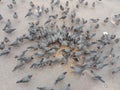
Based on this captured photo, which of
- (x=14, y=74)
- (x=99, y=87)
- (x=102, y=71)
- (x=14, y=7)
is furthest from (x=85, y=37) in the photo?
(x=14, y=7)

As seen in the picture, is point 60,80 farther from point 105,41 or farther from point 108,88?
point 105,41

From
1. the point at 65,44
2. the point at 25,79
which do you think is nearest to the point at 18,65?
the point at 25,79

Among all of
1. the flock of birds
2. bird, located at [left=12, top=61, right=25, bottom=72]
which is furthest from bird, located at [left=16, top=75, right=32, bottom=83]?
bird, located at [left=12, top=61, right=25, bottom=72]

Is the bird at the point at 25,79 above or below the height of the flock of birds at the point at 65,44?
below

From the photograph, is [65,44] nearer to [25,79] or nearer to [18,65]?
[18,65]

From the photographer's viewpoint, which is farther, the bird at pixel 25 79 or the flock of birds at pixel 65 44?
the flock of birds at pixel 65 44

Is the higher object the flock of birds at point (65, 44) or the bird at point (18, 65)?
the flock of birds at point (65, 44)

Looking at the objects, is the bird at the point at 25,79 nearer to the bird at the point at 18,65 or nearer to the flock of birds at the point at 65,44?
the flock of birds at the point at 65,44

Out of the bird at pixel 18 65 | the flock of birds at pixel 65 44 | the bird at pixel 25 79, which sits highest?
the flock of birds at pixel 65 44

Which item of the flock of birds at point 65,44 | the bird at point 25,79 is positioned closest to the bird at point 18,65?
the flock of birds at point 65,44

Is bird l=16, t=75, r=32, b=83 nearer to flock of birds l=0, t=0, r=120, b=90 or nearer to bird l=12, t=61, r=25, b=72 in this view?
flock of birds l=0, t=0, r=120, b=90
